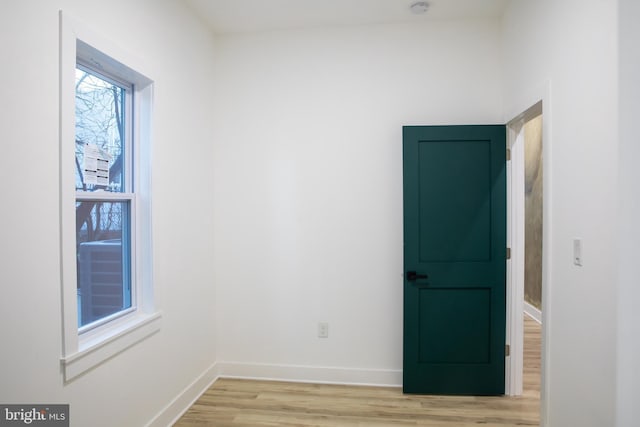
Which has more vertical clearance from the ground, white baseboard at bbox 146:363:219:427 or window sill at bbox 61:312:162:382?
window sill at bbox 61:312:162:382

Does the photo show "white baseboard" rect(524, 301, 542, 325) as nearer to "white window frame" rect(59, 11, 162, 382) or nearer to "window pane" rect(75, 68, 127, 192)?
"white window frame" rect(59, 11, 162, 382)

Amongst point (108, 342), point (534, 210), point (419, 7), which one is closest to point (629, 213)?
point (419, 7)

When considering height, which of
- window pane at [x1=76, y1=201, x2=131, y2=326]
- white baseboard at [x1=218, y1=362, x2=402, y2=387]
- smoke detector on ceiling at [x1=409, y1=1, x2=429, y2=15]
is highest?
smoke detector on ceiling at [x1=409, y1=1, x2=429, y2=15]

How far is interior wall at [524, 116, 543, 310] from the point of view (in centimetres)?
481

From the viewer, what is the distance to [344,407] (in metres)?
2.72

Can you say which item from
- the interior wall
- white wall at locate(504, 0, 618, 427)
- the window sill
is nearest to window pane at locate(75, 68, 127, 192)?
the window sill

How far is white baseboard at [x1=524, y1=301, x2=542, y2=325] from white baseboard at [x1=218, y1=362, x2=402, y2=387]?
2.76 metres

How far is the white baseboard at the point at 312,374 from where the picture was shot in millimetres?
3059

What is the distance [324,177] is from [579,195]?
182 centimetres

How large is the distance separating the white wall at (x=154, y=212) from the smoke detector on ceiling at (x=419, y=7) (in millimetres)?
1631

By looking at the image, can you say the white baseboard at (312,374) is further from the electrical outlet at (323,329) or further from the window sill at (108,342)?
the window sill at (108,342)

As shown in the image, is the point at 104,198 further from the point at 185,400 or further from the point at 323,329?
the point at 323,329

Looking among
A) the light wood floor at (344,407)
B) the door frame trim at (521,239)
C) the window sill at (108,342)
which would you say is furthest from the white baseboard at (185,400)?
the door frame trim at (521,239)

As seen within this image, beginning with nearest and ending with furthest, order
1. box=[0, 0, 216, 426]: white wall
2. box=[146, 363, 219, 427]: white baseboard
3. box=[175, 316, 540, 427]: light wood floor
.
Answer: box=[0, 0, 216, 426]: white wall → box=[146, 363, 219, 427]: white baseboard → box=[175, 316, 540, 427]: light wood floor
